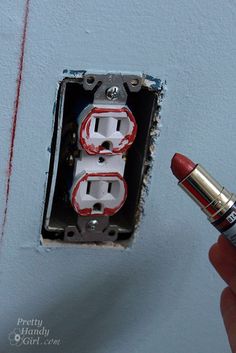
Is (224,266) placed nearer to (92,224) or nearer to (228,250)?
(228,250)

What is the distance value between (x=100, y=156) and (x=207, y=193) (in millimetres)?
116

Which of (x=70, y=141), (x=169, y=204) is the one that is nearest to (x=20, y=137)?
(x=70, y=141)

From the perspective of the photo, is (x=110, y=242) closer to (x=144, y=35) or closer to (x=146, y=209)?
(x=146, y=209)

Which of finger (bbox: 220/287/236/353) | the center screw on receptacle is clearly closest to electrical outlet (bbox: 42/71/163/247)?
the center screw on receptacle

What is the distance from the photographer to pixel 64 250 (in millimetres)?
552

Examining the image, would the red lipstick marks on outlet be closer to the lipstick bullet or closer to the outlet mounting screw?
the lipstick bullet

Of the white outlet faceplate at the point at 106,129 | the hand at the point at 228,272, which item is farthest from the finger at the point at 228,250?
the white outlet faceplate at the point at 106,129

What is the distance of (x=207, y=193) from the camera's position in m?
0.43

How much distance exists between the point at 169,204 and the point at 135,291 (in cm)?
10

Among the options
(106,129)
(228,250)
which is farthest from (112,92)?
(228,250)

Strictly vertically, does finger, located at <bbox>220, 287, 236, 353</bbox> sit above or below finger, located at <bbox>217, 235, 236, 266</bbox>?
below

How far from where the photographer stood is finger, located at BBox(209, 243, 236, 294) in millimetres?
501

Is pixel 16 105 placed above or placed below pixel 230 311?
above

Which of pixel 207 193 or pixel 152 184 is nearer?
pixel 207 193
